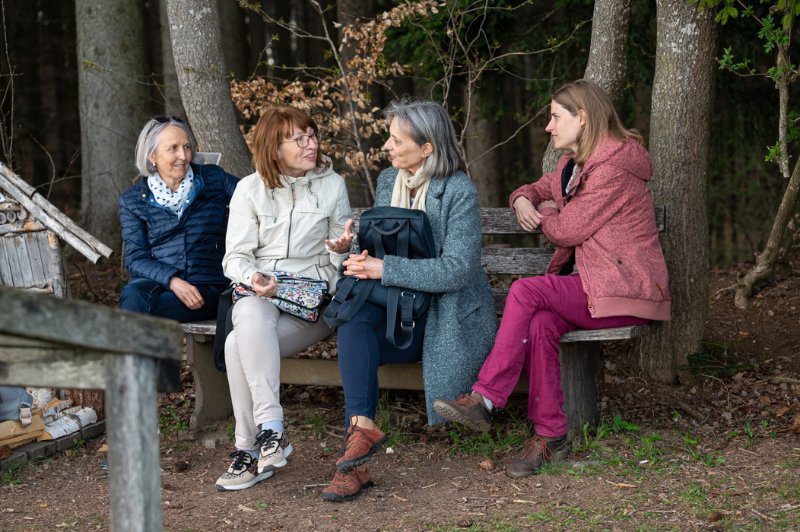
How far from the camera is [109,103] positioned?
8852 mm

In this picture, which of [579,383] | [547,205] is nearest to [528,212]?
[547,205]

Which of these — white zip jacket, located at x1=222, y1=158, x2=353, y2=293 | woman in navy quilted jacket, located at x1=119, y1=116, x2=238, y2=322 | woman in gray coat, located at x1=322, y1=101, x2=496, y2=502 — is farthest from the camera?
woman in navy quilted jacket, located at x1=119, y1=116, x2=238, y2=322

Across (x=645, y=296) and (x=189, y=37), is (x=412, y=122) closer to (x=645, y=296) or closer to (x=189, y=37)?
(x=645, y=296)

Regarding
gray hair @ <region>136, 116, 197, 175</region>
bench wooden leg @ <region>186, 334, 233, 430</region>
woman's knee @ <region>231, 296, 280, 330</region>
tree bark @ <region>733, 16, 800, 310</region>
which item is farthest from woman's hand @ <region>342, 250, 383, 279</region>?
tree bark @ <region>733, 16, 800, 310</region>

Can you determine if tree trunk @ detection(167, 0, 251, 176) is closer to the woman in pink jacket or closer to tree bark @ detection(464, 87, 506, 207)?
the woman in pink jacket

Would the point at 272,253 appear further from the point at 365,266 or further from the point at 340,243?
the point at 365,266

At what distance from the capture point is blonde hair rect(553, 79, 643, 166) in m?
4.70

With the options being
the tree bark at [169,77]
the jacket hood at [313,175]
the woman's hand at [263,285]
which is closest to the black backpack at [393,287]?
the woman's hand at [263,285]

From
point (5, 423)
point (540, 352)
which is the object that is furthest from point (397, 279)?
point (5, 423)

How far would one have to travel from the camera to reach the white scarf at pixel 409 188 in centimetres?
471

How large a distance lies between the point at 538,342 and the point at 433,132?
1081 mm

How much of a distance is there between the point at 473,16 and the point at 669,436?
11.8 feet

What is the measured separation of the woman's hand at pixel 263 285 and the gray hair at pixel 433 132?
34.9 inches

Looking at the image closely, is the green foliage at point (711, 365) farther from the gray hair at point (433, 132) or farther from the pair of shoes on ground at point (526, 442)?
the gray hair at point (433, 132)
